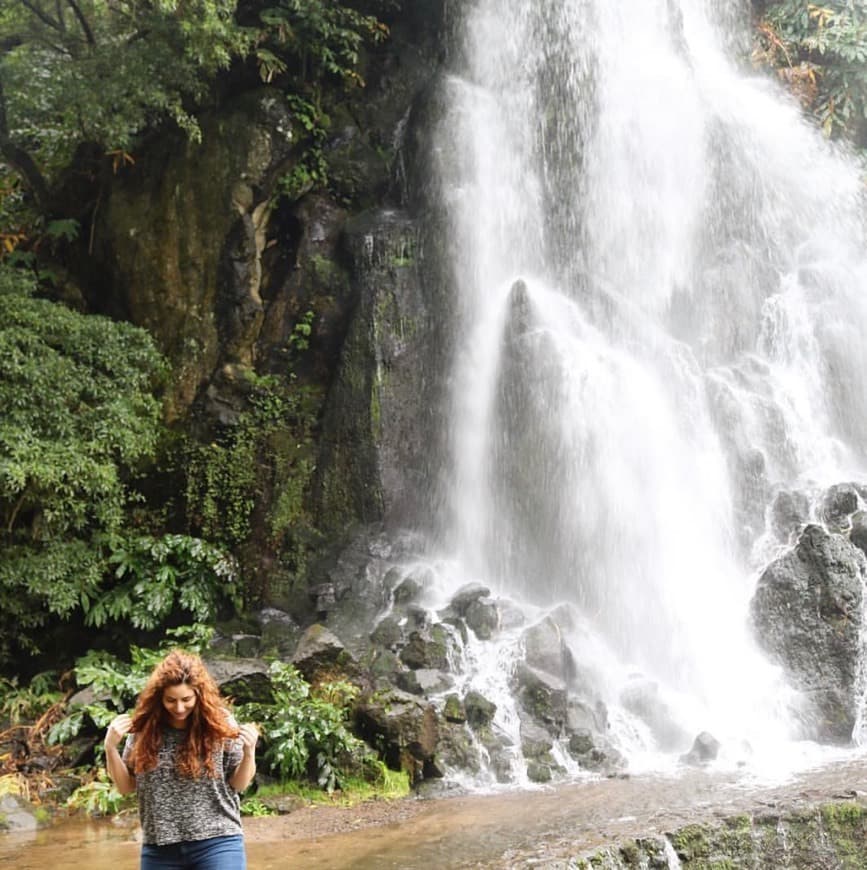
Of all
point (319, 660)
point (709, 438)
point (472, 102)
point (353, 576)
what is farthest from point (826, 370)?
point (319, 660)

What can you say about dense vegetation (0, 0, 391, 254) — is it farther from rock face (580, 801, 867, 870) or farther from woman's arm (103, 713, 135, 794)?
rock face (580, 801, 867, 870)

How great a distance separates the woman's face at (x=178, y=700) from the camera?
2.81m

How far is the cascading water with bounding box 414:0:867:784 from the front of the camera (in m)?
10.7

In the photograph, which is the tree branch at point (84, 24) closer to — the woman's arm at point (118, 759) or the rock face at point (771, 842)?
the woman's arm at point (118, 759)

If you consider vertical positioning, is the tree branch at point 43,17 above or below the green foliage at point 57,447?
above

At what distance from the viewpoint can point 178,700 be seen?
2.82 metres

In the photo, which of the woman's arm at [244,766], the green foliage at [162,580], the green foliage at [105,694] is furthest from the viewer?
the green foliage at [162,580]

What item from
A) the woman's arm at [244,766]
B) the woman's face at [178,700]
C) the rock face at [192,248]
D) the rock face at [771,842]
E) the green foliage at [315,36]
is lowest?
the rock face at [771,842]

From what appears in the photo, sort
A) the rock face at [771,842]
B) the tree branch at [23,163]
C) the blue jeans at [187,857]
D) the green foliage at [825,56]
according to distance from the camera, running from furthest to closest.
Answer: the green foliage at [825,56] → the tree branch at [23,163] → the rock face at [771,842] → the blue jeans at [187,857]

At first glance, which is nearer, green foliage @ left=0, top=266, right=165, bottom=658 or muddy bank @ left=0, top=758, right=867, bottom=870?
muddy bank @ left=0, top=758, right=867, bottom=870

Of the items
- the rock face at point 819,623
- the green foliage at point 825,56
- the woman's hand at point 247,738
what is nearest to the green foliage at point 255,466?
the rock face at point 819,623

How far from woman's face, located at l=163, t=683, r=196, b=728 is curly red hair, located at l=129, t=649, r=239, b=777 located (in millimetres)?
12

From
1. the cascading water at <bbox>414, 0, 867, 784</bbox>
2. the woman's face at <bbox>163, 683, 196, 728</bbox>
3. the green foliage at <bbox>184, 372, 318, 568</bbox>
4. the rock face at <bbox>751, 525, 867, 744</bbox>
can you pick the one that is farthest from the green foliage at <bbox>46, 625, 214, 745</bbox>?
the rock face at <bbox>751, 525, 867, 744</bbox>

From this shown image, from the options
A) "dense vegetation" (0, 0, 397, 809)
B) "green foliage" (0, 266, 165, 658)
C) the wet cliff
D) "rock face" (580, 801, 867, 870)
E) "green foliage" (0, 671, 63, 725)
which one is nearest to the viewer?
"rock face" (580, 801, 867, 870)
